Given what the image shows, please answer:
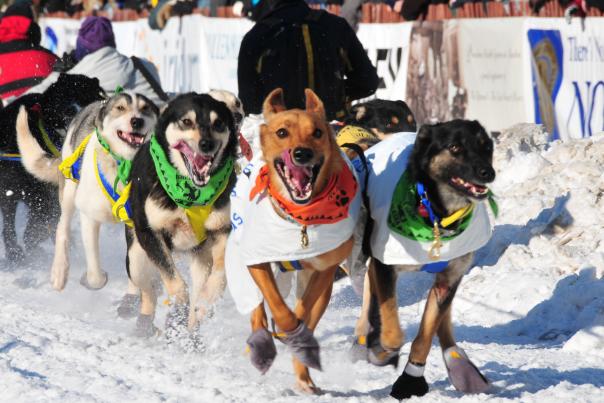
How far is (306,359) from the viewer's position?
13.4ft

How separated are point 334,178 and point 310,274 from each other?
652 mm

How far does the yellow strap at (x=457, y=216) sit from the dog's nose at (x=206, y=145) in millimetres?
1267

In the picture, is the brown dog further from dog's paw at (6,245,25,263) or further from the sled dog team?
dog's paw at (6,245,25,263)

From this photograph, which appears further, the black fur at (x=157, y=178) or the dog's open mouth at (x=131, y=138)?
the dog's open mouth at (x=131, y=138)

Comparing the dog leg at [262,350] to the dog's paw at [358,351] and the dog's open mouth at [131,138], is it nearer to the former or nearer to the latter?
the dog's paw at [358,351]

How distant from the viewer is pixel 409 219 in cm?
412

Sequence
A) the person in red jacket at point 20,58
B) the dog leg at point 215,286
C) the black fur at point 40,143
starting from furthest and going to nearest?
the person in red jacket at point 20,58 < the black fur at point 40,143 < the dog leg at point 215,286

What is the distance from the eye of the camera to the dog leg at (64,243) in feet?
20.8

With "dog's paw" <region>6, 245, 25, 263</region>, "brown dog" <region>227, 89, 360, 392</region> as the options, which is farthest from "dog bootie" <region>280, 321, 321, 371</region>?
"dog's paw" <region>6, 245, 25, 263</region>

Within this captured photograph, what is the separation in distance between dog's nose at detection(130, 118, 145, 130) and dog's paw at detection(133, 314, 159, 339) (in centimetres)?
103

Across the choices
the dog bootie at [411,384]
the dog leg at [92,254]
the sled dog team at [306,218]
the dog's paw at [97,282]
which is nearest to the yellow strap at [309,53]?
the sled dog team at [306,218]

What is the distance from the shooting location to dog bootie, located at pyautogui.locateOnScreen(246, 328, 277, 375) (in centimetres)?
417

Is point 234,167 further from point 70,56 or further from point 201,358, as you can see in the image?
point 70,56

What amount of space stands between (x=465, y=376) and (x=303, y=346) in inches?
25.6
